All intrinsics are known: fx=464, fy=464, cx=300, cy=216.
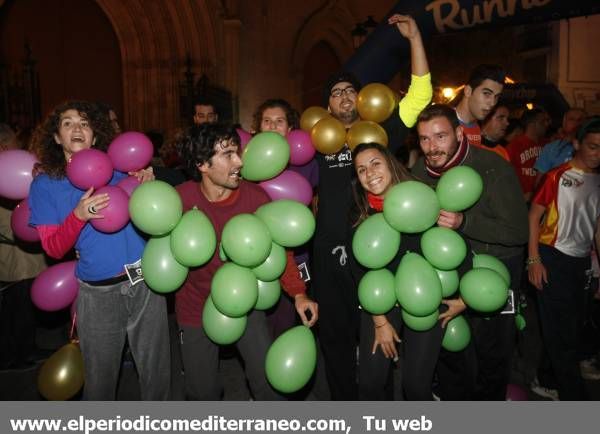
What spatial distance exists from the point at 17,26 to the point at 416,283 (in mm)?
8247

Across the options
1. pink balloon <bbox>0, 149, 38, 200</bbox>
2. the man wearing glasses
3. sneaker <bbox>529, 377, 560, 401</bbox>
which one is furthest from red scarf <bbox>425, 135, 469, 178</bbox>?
pink balloon <bbox>0, 149, 38, 200</bbox>

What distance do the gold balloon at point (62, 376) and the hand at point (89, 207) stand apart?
0.96m

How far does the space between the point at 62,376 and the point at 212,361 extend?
88cm

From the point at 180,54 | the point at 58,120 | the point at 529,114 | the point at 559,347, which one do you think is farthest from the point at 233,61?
the point at 559,347

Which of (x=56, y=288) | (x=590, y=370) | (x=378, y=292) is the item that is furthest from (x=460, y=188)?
(x=590, y=370)

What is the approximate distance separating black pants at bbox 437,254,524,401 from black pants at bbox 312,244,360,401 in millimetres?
528

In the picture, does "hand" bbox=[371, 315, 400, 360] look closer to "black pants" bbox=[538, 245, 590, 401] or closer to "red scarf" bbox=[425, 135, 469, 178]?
"red scarf" bbox=[425, 135, 469, 178]

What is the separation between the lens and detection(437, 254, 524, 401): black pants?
8.34ft

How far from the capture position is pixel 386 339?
88.4 inches

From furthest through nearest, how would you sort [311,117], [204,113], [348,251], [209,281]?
[204,113]
[311,117]
[348,251]
[209,281]

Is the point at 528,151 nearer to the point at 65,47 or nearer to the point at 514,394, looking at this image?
the point at 514,394

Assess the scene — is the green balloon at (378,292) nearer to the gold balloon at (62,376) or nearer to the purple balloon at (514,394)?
the purple balloon at (514,394)

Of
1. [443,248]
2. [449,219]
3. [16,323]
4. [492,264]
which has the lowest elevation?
[16,323]

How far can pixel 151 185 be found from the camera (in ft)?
6.80
